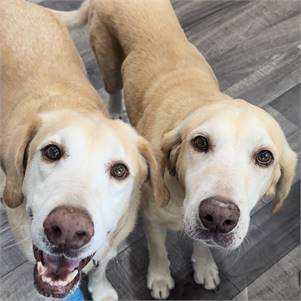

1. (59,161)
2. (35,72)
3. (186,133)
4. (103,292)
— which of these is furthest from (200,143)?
(103,292)

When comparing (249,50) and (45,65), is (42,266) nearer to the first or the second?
(45,65)

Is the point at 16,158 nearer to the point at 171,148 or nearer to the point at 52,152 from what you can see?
the point at 52,152

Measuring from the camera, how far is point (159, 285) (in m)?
2.48

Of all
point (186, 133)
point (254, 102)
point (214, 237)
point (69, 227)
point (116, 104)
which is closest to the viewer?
point (69, 227)

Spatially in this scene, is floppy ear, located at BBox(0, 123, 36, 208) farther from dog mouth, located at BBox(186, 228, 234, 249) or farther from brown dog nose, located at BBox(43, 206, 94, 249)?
dog mouth, located at BBox(186, 228, 234, 249)

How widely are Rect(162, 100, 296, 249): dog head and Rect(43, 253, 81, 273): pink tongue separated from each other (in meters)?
0.42

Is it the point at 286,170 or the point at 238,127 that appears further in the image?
the point at 286,170

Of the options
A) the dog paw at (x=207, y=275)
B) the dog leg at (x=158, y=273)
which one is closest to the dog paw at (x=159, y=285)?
the dog leg at (x=158, y=273)

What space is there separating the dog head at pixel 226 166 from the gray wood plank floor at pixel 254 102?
2.75ft

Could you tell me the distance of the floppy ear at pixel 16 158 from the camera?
177cm

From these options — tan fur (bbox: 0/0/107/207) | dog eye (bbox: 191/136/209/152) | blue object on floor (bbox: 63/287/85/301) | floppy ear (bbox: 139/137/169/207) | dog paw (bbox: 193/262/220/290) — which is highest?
tan fur (bbox: 0/0/107/207)

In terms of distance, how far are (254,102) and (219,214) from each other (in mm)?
1656

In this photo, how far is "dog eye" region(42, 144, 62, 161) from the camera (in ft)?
5.35

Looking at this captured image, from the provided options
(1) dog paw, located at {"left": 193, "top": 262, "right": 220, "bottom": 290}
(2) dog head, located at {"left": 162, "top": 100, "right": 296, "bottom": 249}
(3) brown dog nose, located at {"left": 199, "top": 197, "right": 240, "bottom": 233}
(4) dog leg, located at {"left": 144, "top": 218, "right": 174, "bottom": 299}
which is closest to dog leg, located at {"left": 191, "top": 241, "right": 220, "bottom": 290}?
(1) dog paw, located at {"left": 193, "top": 262, "right": 220, "bottom": 290}
